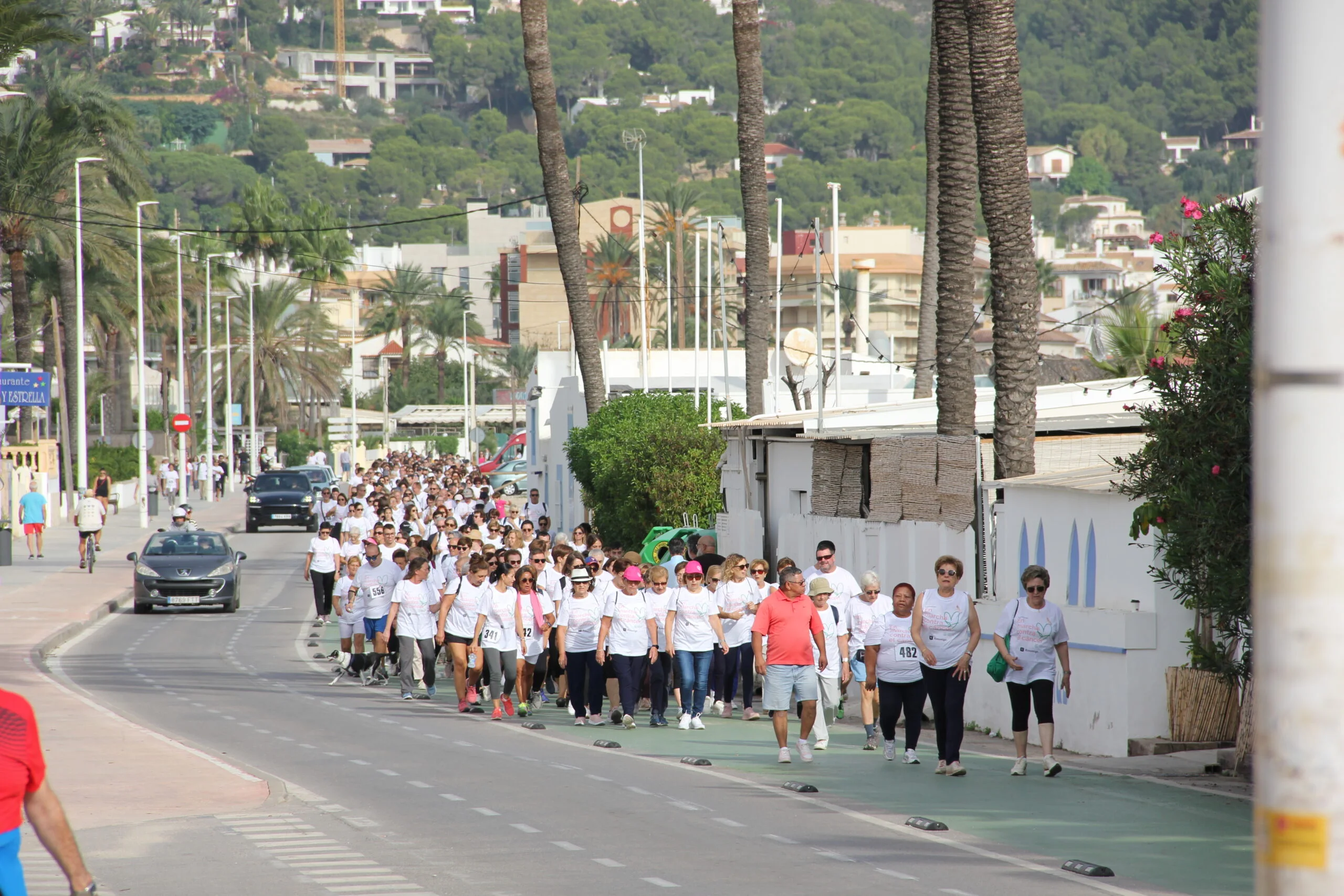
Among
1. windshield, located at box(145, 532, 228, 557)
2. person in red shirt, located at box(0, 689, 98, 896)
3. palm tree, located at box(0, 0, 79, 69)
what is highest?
palm tree, located at box(0, 0, 79, 69)

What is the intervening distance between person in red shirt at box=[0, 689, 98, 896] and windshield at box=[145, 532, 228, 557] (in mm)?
26865

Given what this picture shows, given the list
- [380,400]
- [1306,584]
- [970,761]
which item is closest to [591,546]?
[970,761]

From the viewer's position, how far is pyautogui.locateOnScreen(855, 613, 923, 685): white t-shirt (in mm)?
14164

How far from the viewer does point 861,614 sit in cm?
1630

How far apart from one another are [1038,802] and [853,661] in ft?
17.4

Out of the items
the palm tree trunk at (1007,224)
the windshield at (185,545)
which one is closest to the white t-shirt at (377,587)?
the palm tree trunk at (1007,224)

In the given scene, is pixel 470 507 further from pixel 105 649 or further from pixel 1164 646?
pixel 1164 646

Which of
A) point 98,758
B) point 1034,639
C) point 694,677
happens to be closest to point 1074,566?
point 1034,639

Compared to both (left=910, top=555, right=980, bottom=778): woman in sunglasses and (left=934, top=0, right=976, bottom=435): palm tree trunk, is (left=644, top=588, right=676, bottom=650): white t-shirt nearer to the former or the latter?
(left=934, top=0, right=976, bottom=435): palm tree trunk

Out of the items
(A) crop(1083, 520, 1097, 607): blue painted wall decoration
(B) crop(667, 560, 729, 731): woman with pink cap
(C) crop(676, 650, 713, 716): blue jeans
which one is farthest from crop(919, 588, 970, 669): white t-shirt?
(C) crop(676, 650, 713, 716): blue jeans

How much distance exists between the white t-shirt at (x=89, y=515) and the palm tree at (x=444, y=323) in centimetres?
8907

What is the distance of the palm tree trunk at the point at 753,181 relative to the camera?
95.3 feet

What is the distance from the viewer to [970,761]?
1473cm

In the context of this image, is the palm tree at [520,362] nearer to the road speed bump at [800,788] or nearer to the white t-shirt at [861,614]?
the white t-shirt at [861,614]
